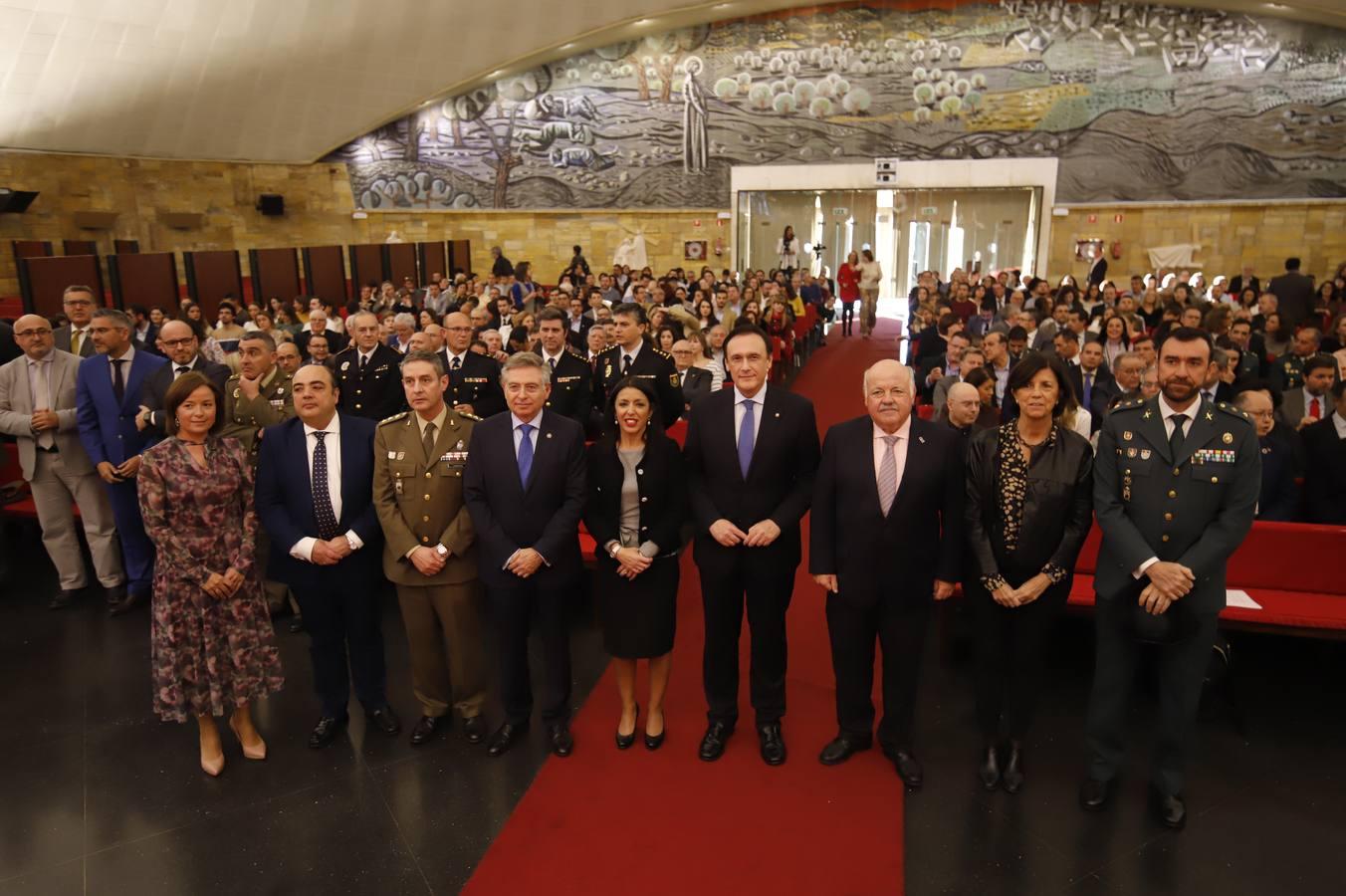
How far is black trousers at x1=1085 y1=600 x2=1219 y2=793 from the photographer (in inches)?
118

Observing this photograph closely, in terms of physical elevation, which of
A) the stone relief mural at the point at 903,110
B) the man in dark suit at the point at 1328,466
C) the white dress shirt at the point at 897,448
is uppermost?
the stone relief mural at the point at 903,110

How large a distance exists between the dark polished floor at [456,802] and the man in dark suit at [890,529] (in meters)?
0.51

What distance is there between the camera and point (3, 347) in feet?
19.8

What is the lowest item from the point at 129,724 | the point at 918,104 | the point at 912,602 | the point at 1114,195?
the point at 129,724

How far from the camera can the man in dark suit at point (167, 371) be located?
4730 mm

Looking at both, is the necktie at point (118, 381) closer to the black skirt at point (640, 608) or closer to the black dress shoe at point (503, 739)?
the black dress shoe at point (503, 739)

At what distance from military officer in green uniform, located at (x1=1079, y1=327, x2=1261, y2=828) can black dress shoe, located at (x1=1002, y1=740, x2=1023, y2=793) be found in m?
0.45

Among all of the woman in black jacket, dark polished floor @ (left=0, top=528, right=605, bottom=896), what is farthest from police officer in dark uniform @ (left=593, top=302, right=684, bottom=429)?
the woman in black jacket

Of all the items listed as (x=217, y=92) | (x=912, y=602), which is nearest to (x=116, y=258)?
(x=217, y=92)

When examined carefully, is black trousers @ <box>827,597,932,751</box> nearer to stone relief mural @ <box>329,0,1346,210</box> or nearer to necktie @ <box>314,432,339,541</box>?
necktie @ <box>314,432,339,541</box>

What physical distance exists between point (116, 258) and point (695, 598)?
11212 mm

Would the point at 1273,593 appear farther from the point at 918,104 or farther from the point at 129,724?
the point at 918,104

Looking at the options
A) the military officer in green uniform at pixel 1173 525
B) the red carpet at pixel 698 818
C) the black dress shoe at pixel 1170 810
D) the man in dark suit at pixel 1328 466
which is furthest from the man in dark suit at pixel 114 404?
the man in dark suit at pixel 1328 466

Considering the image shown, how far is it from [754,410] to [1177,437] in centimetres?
154
